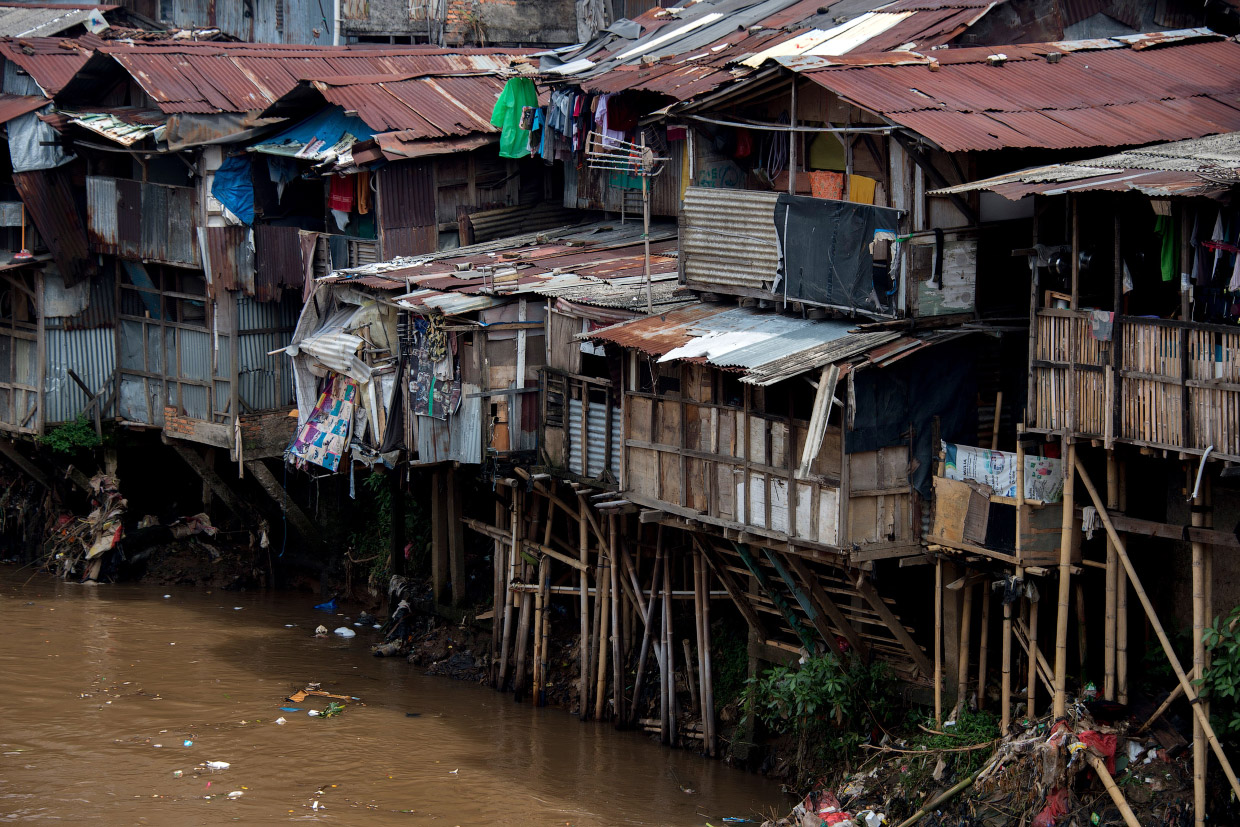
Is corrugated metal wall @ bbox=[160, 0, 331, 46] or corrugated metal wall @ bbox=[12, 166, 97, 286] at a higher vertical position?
corrugated metal wall @ bbox=[160, 0, 331, 46]

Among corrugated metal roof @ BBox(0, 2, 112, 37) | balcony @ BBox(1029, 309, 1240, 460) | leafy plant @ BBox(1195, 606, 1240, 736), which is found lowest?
leafy plant @ BBox(1195, 606, 1240, 736)

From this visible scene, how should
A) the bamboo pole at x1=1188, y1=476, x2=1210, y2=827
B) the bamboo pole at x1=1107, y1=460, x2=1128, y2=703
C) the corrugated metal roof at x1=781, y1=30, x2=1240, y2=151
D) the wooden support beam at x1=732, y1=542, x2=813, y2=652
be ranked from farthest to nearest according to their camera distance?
the wooden support beam at x1=732, y1=542, x2=813, y2=652 < the corrugated metal roof at x1=781, y1=30, x2=1240, y2=151 < the bamboo pole at x1=1107, y1=460, x2=1128, y2=703 < the bamboo pole at x1=1188, y1=476, x2=1210, y2=827

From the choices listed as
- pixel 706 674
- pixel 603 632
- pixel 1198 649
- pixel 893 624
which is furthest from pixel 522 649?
pixel 1198 649

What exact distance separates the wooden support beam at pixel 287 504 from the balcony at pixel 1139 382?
13293 mm

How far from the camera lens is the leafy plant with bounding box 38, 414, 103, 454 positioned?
80.7 ft

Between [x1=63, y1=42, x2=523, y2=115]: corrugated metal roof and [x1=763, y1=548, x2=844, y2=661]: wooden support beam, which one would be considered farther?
[x1=63, y1=42, x2=523, y2=115]: corrugated metal roof

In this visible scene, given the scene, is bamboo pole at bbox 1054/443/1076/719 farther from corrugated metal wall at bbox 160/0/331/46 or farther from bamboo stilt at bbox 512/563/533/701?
corrugated metal wall at bbox 160/0/331/46

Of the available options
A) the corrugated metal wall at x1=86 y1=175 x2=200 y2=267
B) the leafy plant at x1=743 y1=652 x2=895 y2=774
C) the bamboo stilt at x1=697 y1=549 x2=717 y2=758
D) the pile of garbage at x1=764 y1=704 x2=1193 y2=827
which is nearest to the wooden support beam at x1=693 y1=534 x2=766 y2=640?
the bamboo stilt at x1=697 y1=549 x2=717 y2=758

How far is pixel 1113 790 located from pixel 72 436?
17330 mm

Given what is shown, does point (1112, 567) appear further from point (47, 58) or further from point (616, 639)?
point (47, 58)

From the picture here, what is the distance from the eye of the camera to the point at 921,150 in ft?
48.9

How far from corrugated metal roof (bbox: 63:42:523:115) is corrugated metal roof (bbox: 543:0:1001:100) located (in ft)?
8.30

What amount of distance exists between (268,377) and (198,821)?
355 inches

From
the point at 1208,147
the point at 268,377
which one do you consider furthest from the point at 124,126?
the point at 1208,147
